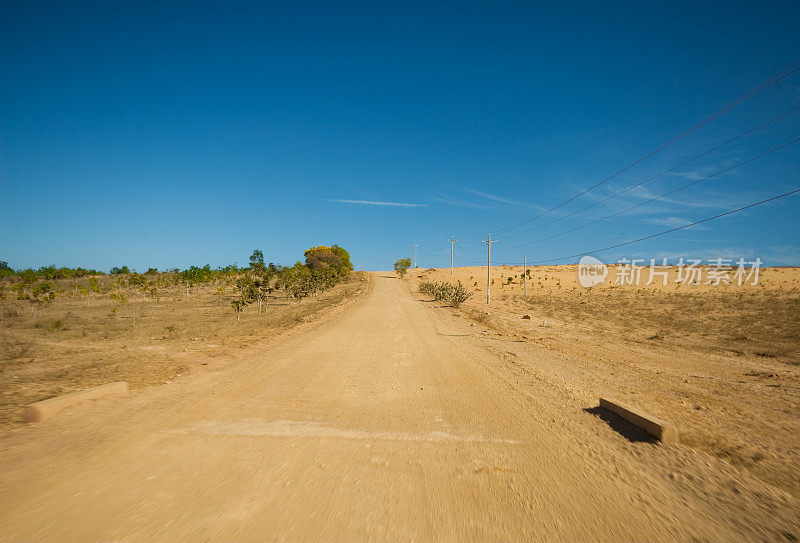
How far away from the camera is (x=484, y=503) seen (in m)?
3.14

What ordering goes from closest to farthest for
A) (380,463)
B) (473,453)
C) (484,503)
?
(484,503), (380,463), (473,453)

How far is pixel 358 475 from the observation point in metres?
3.54

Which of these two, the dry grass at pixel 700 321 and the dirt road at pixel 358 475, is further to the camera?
the dry grass at pixel 700 321

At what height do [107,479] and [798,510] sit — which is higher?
[107,479]

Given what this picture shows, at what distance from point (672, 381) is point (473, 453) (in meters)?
Result: 7.10

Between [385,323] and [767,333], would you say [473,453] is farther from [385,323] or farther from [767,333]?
[767,333]

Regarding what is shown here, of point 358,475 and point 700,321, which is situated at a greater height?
point 358,475

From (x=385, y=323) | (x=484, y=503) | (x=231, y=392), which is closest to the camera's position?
(x=484, y=503)

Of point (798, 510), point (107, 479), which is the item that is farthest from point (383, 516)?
point (798, 510)

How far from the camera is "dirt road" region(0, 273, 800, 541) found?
9.14 feet

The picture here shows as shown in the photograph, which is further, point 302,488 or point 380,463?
point 380,463

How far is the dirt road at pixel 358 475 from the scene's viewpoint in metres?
2.79

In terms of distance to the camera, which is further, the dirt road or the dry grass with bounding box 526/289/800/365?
the dry grass with bounding box 526/289/800/365

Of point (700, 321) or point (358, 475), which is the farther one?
point (700, 321)
